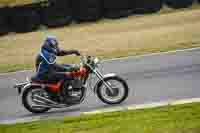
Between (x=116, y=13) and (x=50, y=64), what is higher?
(x=116, y=13)

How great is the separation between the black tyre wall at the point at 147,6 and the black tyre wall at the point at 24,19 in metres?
4.13

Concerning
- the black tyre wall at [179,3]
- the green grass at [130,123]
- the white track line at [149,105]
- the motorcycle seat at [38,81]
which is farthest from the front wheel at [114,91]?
the black tyre wall at [179,3]

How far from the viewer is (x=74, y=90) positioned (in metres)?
12.8

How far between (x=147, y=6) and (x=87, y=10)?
2.60 metres

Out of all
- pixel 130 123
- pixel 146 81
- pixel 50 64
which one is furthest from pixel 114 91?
pixel 130 123

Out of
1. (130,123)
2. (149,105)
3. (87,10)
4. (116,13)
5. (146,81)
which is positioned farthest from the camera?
(116,13)

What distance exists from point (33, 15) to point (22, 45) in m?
1.37

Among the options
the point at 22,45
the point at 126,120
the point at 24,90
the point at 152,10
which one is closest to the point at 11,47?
the point at 22,45

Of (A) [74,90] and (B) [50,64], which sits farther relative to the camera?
(A) [74,90]

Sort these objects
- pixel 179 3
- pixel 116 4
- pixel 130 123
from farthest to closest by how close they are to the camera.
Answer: pixel 179 3
pixel 116 4
pixel 130 123

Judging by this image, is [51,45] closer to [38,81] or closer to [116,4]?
[38,81]

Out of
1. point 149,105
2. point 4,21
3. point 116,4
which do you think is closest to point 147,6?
point 116,4

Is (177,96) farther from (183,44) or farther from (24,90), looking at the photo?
(183,44)

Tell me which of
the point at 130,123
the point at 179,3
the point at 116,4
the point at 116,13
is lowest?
the point at 130,123
